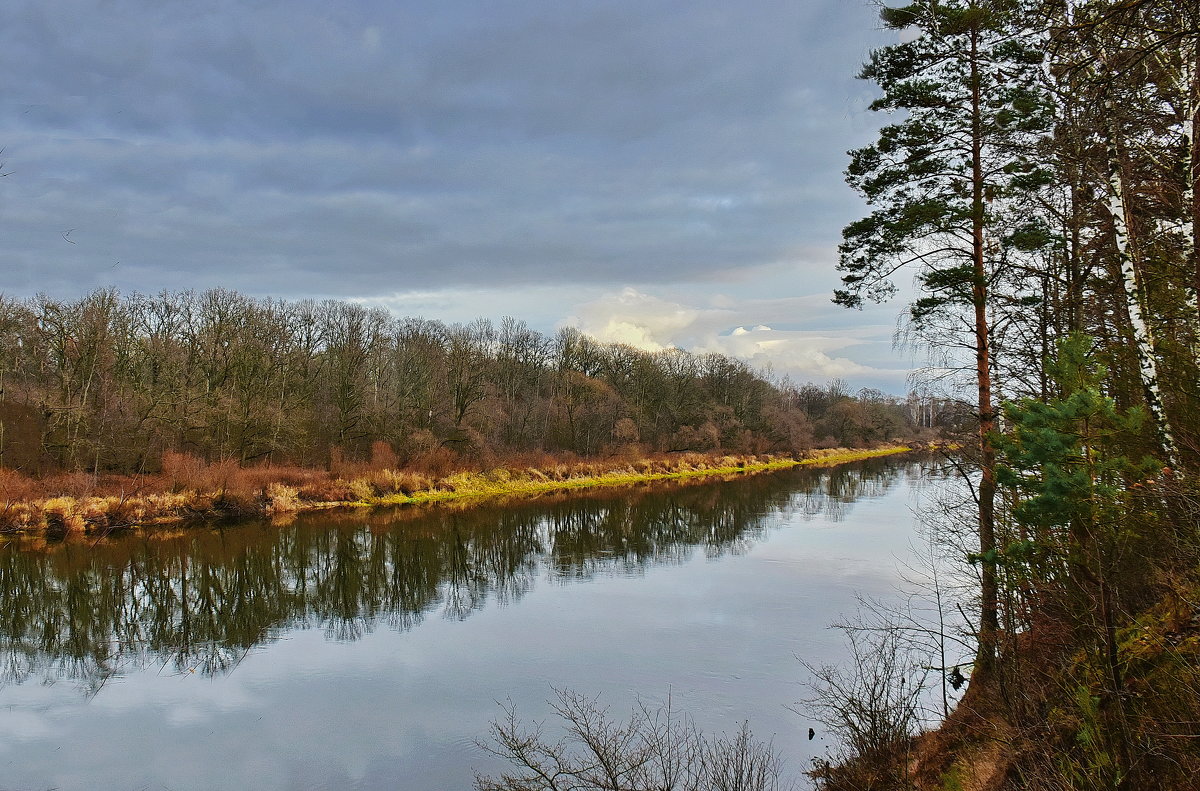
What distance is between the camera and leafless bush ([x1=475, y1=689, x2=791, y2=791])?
6.33 m

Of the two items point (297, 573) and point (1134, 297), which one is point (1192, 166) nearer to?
point (1134, 297)

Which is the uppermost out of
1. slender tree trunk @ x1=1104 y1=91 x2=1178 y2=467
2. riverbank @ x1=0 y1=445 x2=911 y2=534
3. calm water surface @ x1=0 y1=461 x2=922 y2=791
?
slender tree trunk @ x1=1104 y1=91 x2=1178 y2=467

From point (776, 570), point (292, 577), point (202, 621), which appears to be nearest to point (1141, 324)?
point (776, 570)

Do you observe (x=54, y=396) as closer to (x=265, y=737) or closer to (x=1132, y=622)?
(x=265, y=737)

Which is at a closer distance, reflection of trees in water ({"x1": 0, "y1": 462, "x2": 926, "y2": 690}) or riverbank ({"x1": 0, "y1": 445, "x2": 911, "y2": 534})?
reflection of trees in water ({"x1": 0, "y1": 462, "x2": 926, "y2": 690})

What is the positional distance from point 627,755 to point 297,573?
13.1 meters

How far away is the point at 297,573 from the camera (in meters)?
18.2

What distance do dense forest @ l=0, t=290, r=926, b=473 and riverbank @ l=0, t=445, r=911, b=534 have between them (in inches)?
71.2

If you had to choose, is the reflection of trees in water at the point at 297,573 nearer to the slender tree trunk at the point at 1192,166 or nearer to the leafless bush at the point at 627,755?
the leafless bush at the point at 627,755

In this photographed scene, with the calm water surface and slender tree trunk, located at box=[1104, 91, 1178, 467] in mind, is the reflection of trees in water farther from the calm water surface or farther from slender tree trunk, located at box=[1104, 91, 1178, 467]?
slender tree trunk, located at box=[1104, 91, 1178, 467]

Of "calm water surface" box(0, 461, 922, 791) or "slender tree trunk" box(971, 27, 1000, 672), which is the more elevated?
"slender tree trunk" box(971, 27, 1000, 672)

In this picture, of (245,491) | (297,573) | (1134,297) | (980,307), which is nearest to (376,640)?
(297,573)

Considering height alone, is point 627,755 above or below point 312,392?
below

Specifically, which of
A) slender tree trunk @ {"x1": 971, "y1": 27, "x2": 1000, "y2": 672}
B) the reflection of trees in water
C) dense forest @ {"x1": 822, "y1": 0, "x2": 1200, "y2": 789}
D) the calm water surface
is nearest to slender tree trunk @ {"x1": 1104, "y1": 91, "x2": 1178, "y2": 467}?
dense forest @ {"x1": 822, "y1": 0, "x2": 1200, "y2": 789}
